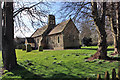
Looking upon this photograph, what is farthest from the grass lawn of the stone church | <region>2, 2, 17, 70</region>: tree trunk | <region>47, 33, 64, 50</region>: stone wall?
<region>47, 33, 64, 50</region>: stone wall

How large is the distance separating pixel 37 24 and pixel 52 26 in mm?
25946

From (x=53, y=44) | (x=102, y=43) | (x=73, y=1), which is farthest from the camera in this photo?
(x=53, y=44)

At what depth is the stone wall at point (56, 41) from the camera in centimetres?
2785

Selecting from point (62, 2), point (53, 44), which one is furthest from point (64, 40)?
point (62, 2)

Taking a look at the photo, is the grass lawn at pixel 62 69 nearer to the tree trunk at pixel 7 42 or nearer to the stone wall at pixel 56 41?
the tree trunk at pixel 7 42

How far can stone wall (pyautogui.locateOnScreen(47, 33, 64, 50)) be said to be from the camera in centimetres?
2785

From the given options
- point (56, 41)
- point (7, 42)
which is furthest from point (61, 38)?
point (7, 42)

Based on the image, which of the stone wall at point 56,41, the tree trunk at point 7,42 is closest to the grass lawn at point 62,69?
the tree trunk at point 7,42

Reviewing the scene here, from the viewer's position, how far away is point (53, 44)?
31.4m

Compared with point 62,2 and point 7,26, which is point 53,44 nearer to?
point 62,2

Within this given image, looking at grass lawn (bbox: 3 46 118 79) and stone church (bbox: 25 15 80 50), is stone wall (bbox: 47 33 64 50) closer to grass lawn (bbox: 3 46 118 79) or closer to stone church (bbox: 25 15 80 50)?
stone church (bbox: 25 15 80 50)

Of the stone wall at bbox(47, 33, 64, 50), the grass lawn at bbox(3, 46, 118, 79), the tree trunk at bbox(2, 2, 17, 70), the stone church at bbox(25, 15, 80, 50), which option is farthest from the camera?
the stone wall at bbox(47, 33, 64, 50)

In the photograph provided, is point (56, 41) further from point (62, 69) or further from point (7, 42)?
point (62, 69)

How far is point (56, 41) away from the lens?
97.5 ft
